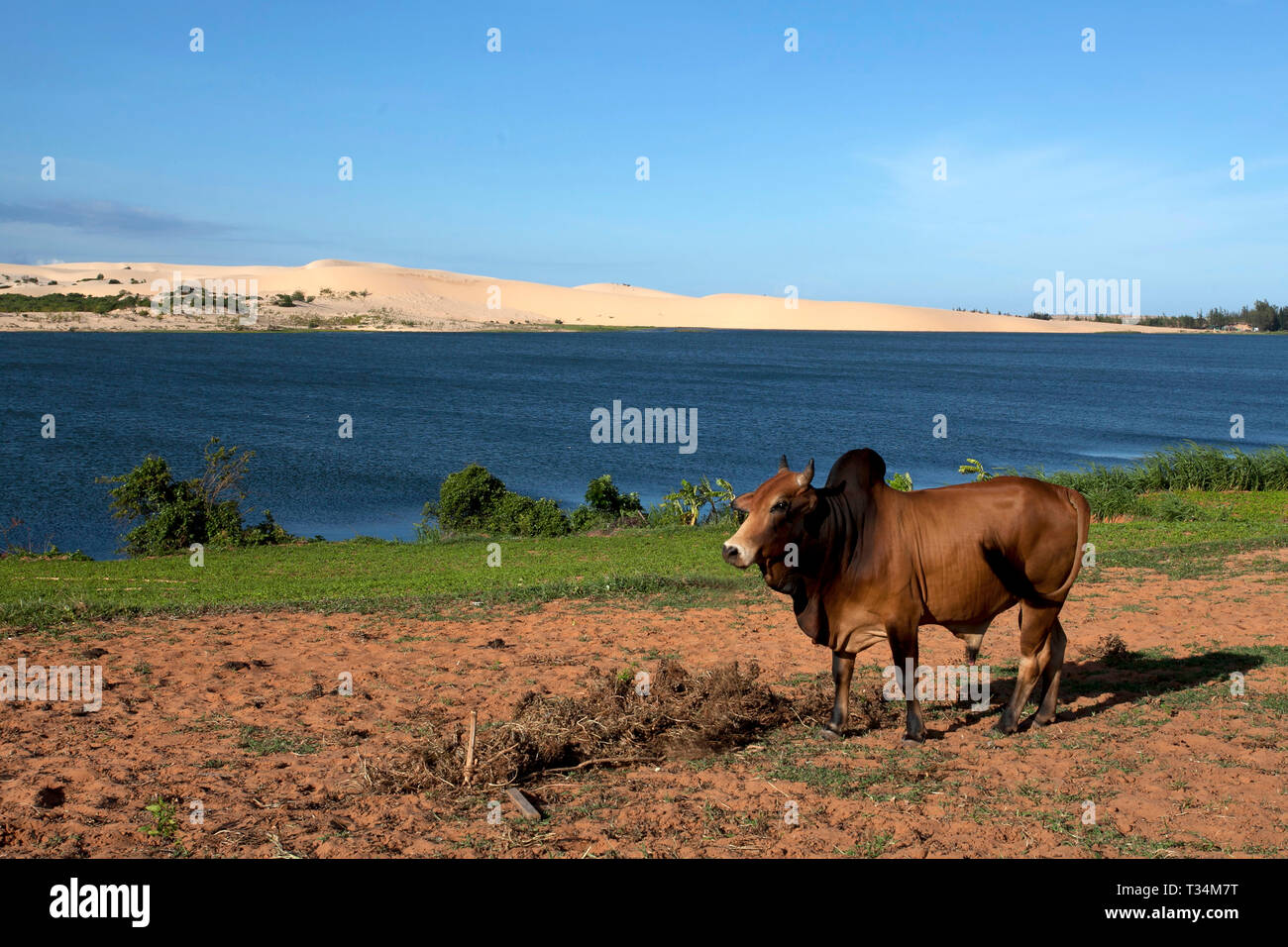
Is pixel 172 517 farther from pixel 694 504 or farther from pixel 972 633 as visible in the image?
pixel 972 633

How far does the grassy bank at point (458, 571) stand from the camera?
1295 cm

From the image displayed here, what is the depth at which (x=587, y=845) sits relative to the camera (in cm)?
566

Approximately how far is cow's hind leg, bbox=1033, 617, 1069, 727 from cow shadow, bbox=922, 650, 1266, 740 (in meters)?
0.14

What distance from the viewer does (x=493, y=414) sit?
55.7 meters

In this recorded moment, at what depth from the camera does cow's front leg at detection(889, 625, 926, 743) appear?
7172 millimetres

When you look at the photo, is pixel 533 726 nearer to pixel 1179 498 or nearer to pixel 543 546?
pixel 543 546

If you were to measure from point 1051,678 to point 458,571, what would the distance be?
1059 cm

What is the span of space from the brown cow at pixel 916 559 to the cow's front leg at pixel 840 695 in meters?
0.06

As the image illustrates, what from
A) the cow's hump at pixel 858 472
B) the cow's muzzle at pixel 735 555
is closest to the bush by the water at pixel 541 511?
the cow's hump at pixel 858 472

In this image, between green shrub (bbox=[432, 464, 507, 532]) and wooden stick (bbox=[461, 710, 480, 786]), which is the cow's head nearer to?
wooden stick (bbox=[461, 710, 480, 786])

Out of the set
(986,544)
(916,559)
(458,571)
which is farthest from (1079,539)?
(458,571)

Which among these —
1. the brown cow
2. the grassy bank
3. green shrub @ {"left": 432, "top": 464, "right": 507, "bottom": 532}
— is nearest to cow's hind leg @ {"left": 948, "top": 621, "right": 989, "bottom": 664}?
the brown cow

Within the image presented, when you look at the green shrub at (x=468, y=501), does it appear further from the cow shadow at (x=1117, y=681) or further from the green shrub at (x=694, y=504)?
the cow shadow at (x=1117, y=681)
